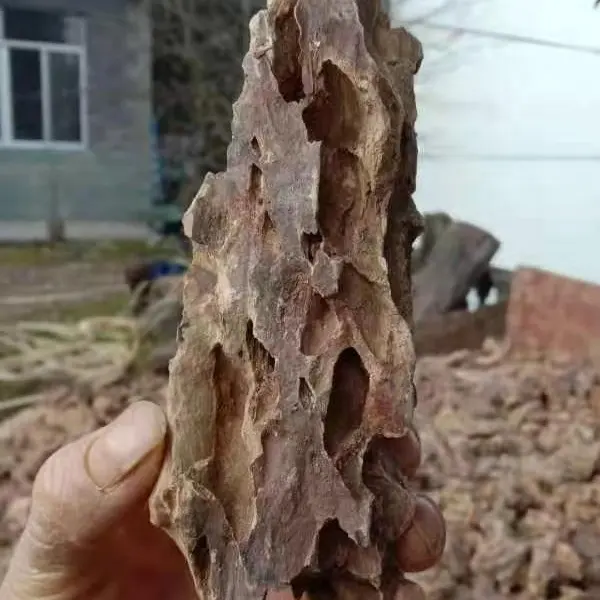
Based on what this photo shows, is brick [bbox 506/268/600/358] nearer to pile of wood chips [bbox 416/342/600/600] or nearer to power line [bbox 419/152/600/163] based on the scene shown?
pile of wood chips [bbox 416/342/600/600]

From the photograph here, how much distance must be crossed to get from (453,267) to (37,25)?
3.45 feet

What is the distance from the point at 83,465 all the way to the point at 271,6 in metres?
0.36

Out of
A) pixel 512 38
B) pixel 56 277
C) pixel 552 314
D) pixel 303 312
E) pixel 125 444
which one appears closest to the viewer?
pixel 303 312

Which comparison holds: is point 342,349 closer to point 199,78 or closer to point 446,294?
point 199,78

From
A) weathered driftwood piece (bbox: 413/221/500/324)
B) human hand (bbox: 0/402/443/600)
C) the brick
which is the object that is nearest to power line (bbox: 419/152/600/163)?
weathered driftwood piece (bbox: 413/221/500/324)

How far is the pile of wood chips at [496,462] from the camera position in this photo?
112 cm

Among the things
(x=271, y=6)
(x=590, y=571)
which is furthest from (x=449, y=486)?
(x=271, y=6)

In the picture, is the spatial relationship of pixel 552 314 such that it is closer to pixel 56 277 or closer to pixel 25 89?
pixel 56 277

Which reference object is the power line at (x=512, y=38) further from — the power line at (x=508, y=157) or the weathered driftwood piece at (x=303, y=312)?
the weathered driftwood piece at (x=303, y=312)

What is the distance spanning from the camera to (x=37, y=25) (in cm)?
153

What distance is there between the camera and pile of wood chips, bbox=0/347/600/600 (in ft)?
3.67

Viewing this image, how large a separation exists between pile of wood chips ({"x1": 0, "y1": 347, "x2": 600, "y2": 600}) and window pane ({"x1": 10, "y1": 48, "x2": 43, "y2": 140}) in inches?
19.6

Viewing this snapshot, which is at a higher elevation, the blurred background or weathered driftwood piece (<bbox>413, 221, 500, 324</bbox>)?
the blurred background

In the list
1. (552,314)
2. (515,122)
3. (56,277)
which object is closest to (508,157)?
(515,122)
